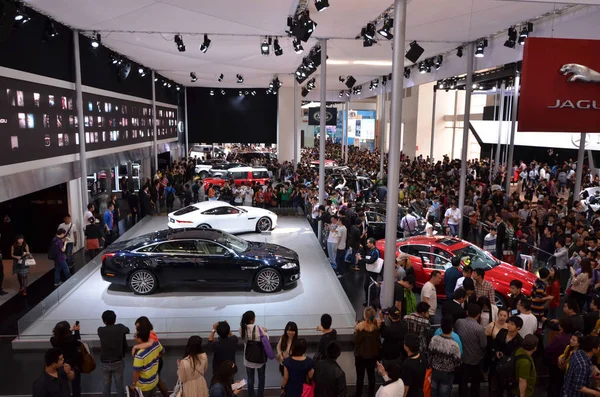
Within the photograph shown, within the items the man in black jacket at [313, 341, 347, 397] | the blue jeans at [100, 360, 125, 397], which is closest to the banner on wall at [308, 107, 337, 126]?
the blue jeans at [100, 360, 125, 397]

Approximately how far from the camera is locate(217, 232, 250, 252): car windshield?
32.8 ft

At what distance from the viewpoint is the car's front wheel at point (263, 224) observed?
14984 mm

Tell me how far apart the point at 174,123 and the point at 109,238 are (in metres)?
17.2

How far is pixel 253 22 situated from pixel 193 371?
943cm

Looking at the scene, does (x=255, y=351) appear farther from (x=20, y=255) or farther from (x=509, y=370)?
(x=20, y=255)

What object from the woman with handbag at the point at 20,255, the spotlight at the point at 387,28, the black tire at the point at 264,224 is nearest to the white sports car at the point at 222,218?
the black tire at the point at 264,224

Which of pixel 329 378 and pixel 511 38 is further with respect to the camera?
pixel 511 38

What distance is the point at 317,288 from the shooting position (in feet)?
33.5

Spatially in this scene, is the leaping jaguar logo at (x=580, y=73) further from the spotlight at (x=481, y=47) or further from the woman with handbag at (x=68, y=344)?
the woman with handbag at (x=68, y=344)

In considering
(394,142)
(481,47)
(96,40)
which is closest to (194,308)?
(394,142)

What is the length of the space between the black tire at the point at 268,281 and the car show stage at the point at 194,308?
14cm

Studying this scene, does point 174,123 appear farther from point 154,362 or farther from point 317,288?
point 154,362

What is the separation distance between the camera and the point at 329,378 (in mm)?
4723

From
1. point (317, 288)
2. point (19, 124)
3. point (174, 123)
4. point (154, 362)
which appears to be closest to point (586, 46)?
point (317, 288)
